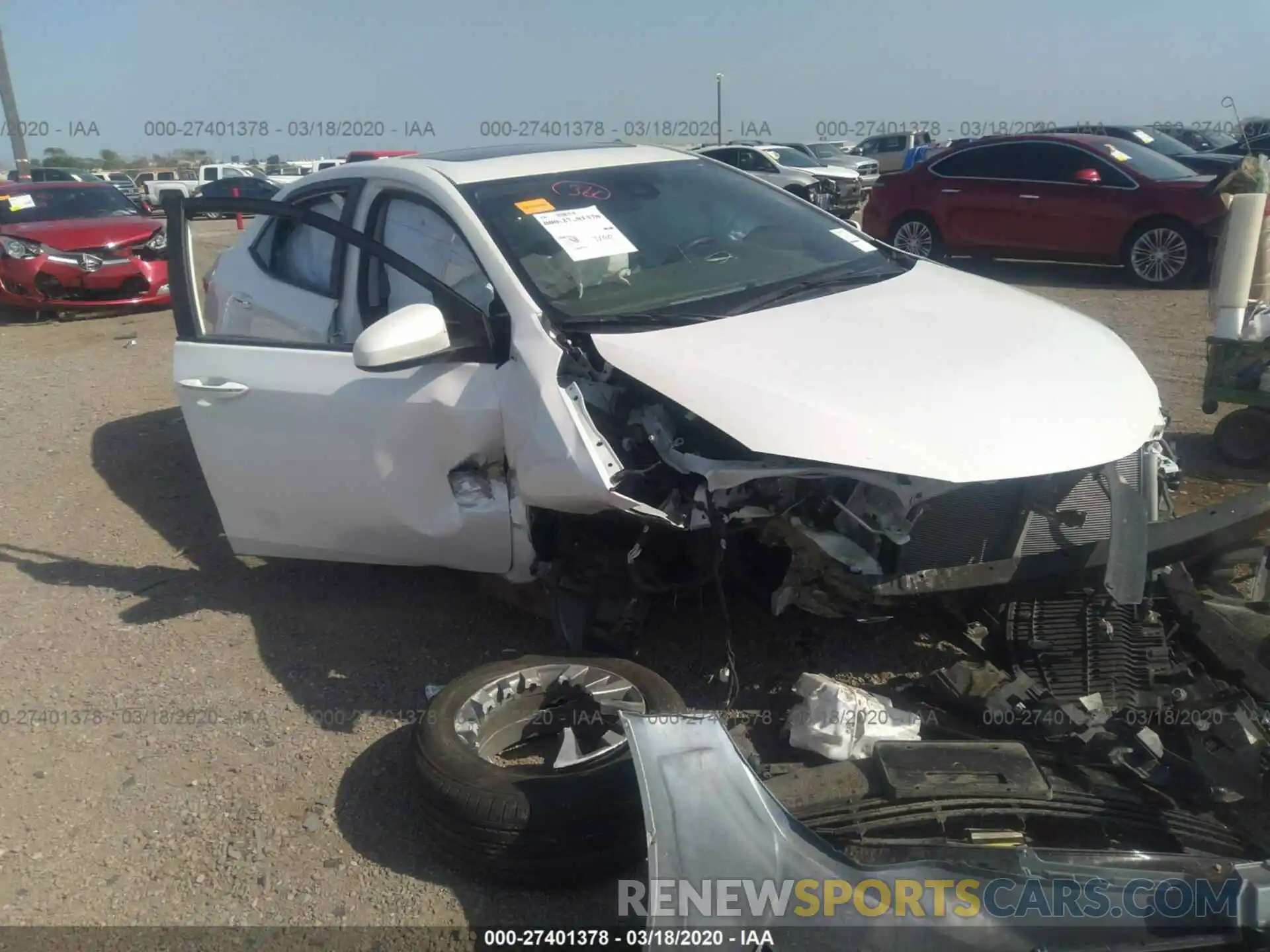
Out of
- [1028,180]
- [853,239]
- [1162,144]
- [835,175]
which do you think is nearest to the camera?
[853,239]

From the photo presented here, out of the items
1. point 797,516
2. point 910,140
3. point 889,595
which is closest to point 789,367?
point 797,516

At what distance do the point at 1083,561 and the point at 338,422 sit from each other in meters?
2.39

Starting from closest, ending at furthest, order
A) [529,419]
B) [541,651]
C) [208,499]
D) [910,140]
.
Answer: [529,419], [541,651], [208,499], [910,140]

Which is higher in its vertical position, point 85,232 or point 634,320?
point 634,320

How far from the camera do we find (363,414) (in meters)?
3.48

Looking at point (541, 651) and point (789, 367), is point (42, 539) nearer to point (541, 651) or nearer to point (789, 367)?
point (541, 651)

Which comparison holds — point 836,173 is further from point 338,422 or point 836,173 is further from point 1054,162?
point 338,422

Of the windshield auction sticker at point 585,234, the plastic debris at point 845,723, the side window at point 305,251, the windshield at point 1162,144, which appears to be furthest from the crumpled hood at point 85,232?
the windshield at point 1162,144

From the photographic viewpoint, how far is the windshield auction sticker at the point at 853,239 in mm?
4105

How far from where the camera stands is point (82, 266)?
10812 mm

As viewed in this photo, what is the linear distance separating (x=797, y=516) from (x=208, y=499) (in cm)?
377

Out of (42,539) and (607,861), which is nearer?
(607,861)

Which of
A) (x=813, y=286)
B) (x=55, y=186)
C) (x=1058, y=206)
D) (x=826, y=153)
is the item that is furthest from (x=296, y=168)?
(x=813, y=286)

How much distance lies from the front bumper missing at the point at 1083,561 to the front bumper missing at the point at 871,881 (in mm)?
830
